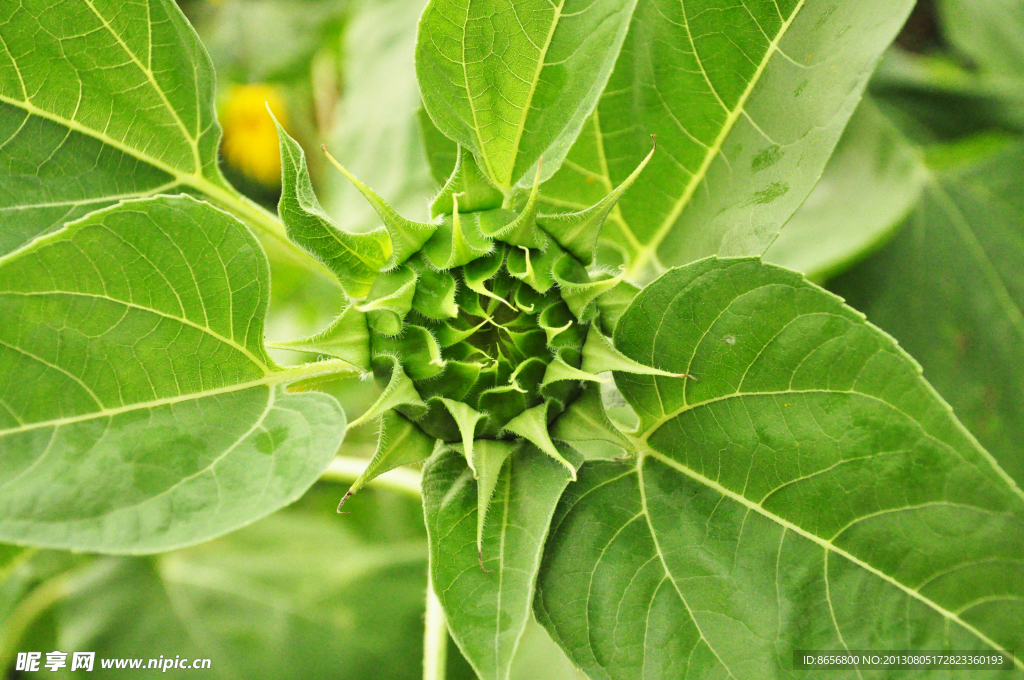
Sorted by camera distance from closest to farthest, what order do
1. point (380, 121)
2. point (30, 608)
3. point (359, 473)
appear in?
point (359, 473) < point (30, 608) < point (380, 121)

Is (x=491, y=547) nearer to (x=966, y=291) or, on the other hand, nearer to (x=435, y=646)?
(x=435, y=646)

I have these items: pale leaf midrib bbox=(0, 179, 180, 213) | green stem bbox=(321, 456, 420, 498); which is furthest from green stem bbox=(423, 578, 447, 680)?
pale leaf midrib bbox=(0, 179, 180, 213)

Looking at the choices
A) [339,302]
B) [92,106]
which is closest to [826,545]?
[339,302]

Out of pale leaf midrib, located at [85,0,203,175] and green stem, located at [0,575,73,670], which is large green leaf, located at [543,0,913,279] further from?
green stem, located at [0,575,73,670]

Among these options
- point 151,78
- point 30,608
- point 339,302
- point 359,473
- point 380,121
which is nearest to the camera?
point 151,78

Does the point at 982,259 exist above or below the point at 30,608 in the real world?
above

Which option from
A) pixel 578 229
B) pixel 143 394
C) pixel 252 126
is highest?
pixel 252 126

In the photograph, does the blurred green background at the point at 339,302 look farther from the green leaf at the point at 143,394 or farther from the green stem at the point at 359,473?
the green leaf at the point at 143,394
